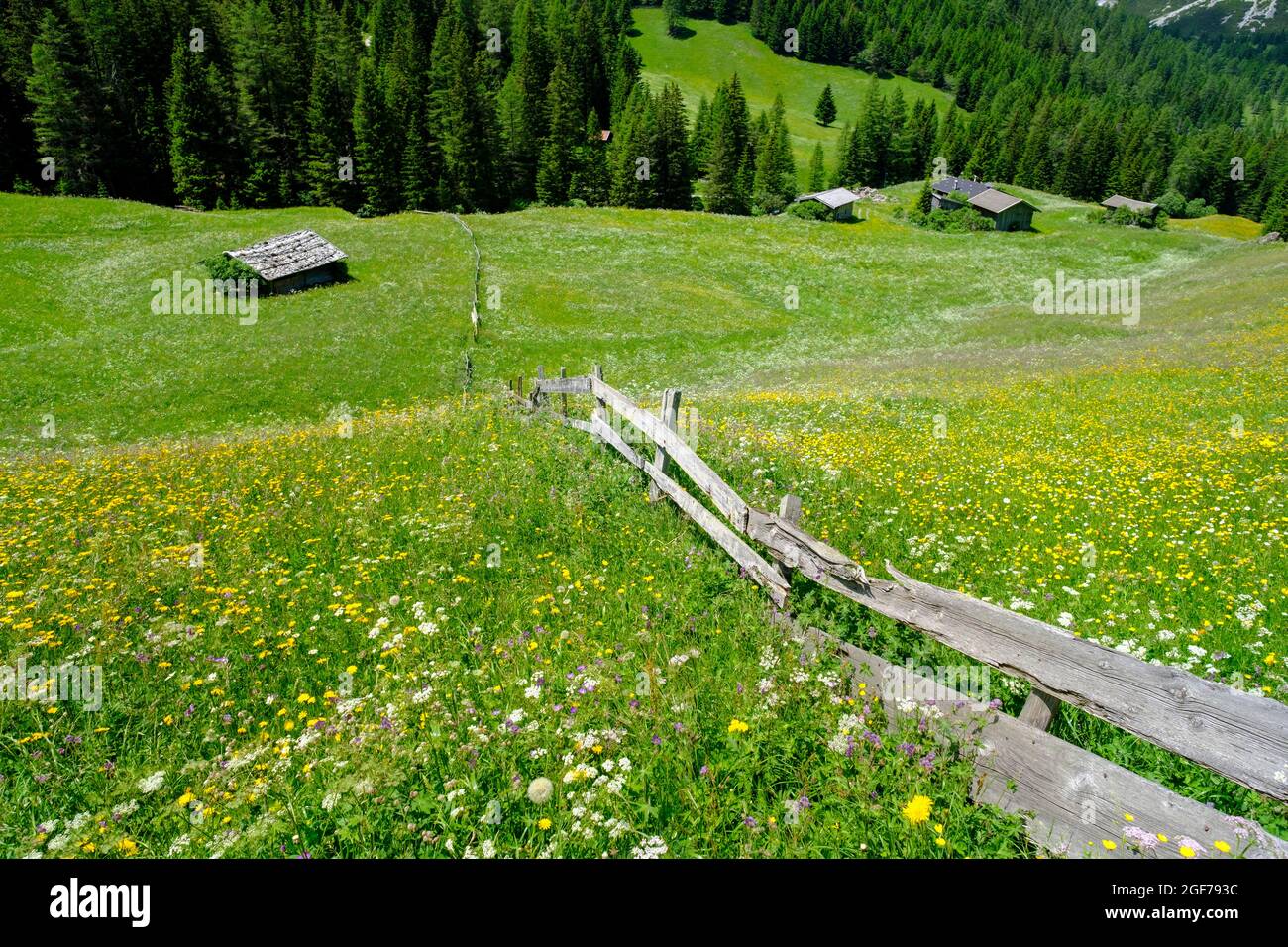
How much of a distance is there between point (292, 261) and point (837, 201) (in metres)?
78.1

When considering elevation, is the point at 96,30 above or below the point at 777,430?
above

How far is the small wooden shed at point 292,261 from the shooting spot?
139ft

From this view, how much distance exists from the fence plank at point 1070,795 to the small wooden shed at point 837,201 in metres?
99.7

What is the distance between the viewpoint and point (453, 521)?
9.30 meters

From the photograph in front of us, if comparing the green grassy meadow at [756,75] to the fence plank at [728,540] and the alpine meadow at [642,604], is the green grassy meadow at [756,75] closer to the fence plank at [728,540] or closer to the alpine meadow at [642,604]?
the alpine meadow at [642,604]

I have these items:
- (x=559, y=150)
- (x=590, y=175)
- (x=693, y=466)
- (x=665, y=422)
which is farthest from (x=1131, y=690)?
(x=559, y=150)

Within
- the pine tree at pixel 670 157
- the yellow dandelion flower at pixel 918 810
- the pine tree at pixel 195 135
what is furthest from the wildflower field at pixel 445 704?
the pine tree at pixel 670 157

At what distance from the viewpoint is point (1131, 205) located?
10538 centimetres

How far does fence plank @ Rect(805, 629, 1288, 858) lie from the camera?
3363mm

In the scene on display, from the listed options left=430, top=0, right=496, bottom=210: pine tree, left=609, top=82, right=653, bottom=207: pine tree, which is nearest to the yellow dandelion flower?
left=430, top=0, right=496, bottom=210: pine tree

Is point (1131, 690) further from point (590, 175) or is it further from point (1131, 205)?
point (1131, 205)
